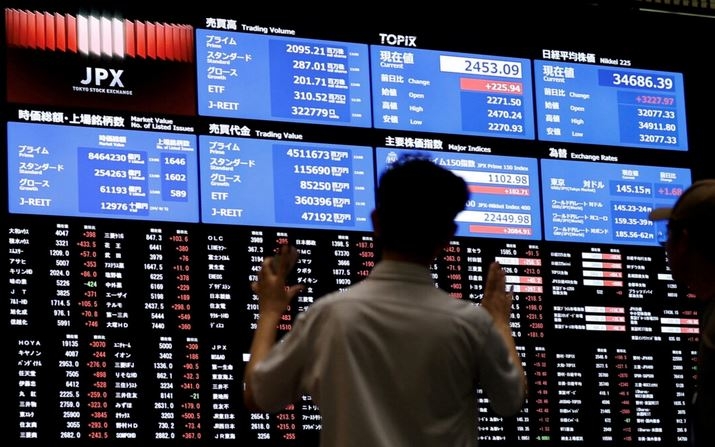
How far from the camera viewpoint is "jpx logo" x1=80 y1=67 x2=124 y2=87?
4570 mm

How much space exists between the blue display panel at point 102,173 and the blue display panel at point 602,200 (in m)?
1.40

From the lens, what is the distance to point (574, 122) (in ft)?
17.2

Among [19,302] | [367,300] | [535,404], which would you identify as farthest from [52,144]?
[367,300]

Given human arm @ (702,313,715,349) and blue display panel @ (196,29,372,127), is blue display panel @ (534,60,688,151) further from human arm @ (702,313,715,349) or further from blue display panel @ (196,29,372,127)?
human arm @ (702,313,715,349)

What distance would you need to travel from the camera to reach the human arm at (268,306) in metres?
2.43

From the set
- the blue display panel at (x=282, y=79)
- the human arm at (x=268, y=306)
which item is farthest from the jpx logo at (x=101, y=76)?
the human arm at (x=268, y=306)

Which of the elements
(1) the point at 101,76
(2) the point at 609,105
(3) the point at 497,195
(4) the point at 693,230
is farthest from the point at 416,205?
(2) the point at 609,105

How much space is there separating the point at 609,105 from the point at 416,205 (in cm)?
301

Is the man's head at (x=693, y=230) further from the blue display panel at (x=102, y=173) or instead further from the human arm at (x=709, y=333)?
the blue display panel at (x=102, y=173)

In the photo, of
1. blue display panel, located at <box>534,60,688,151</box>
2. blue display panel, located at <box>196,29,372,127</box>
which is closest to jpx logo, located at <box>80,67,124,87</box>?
blue display panel, located at <box>196,29,372,127</box>

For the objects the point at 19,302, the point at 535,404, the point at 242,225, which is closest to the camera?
the point at 19,302

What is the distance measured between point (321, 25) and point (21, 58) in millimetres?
1098

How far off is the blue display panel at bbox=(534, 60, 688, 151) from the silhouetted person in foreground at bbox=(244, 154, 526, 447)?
2768 mm

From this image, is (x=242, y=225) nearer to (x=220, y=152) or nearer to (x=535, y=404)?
(x=220, y=152)
